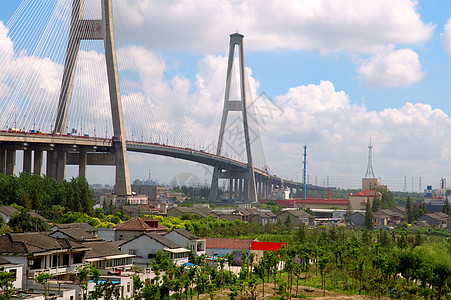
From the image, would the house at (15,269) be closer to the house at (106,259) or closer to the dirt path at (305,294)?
the house at (106,259)

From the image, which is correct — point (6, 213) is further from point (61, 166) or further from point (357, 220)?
point (357, 220)

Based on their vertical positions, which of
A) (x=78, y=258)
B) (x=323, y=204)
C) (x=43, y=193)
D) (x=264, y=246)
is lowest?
(x=264, y=246)

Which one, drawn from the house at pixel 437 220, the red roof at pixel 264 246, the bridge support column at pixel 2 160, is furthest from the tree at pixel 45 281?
the house at pixel 437 220

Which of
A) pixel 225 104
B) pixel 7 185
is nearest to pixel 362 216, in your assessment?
pixel 225 104

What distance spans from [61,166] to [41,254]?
94.0 feet

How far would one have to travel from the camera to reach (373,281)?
2758 centimetres

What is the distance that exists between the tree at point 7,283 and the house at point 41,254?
3.56ft

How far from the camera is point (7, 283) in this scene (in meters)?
17.1

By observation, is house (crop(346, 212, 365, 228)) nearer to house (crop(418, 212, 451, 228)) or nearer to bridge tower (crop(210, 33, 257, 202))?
house (crop(418, 212, 451, 228))

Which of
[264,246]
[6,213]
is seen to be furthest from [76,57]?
[264,246]

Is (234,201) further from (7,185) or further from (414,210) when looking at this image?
(7,185)

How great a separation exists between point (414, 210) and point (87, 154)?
34721mm

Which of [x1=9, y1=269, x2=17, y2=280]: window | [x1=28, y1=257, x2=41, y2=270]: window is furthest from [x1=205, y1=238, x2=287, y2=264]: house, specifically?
[x1=9, y1=269, x2=17, y2=280]: window

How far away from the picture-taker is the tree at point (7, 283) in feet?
54.8
